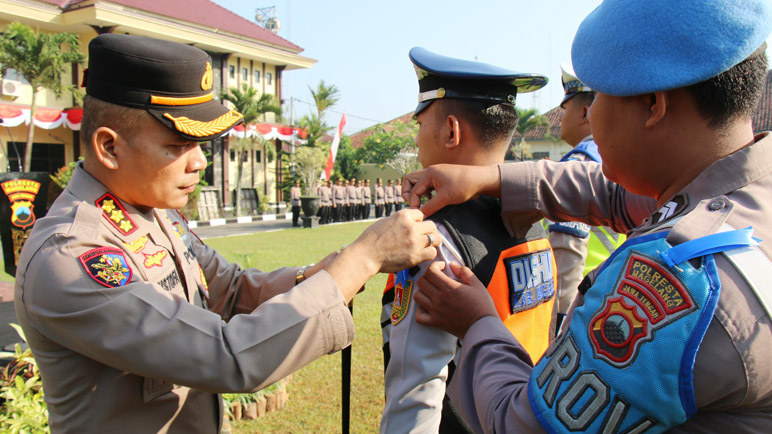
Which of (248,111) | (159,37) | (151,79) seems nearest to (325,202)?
(248,111)

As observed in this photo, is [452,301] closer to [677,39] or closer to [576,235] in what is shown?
[677,39]

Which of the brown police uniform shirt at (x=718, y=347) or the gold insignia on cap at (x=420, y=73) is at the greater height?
the gold insignia on cap at (x=420, y=73)

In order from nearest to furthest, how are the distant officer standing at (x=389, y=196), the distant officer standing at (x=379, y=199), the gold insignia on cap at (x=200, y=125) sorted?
the gold insignia on cap at (x=200, y=125)
the distant officer standing at (x=379, y=199)
the distant officer standing at (x=389, y=196)

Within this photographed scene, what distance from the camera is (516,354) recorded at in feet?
4.34

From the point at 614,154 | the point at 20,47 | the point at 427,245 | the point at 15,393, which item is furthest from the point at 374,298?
the point at 20,47

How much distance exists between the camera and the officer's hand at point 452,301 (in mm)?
1479

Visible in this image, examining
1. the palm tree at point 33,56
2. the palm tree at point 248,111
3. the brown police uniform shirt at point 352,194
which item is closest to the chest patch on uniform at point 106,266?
the palm tree at point 248,111

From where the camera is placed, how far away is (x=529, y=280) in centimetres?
190

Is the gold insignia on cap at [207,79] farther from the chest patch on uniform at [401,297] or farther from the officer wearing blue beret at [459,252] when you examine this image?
the chest patch on uniform at [401,297]

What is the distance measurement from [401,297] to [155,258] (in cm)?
85

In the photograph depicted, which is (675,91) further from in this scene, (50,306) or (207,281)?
(207,281)

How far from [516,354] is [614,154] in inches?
21.5

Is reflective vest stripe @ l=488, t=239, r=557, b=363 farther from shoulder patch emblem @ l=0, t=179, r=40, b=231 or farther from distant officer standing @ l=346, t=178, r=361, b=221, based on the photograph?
distant officer standing @ l=346, t=178, r=361, b=221

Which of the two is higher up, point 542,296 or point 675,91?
point 675,91
